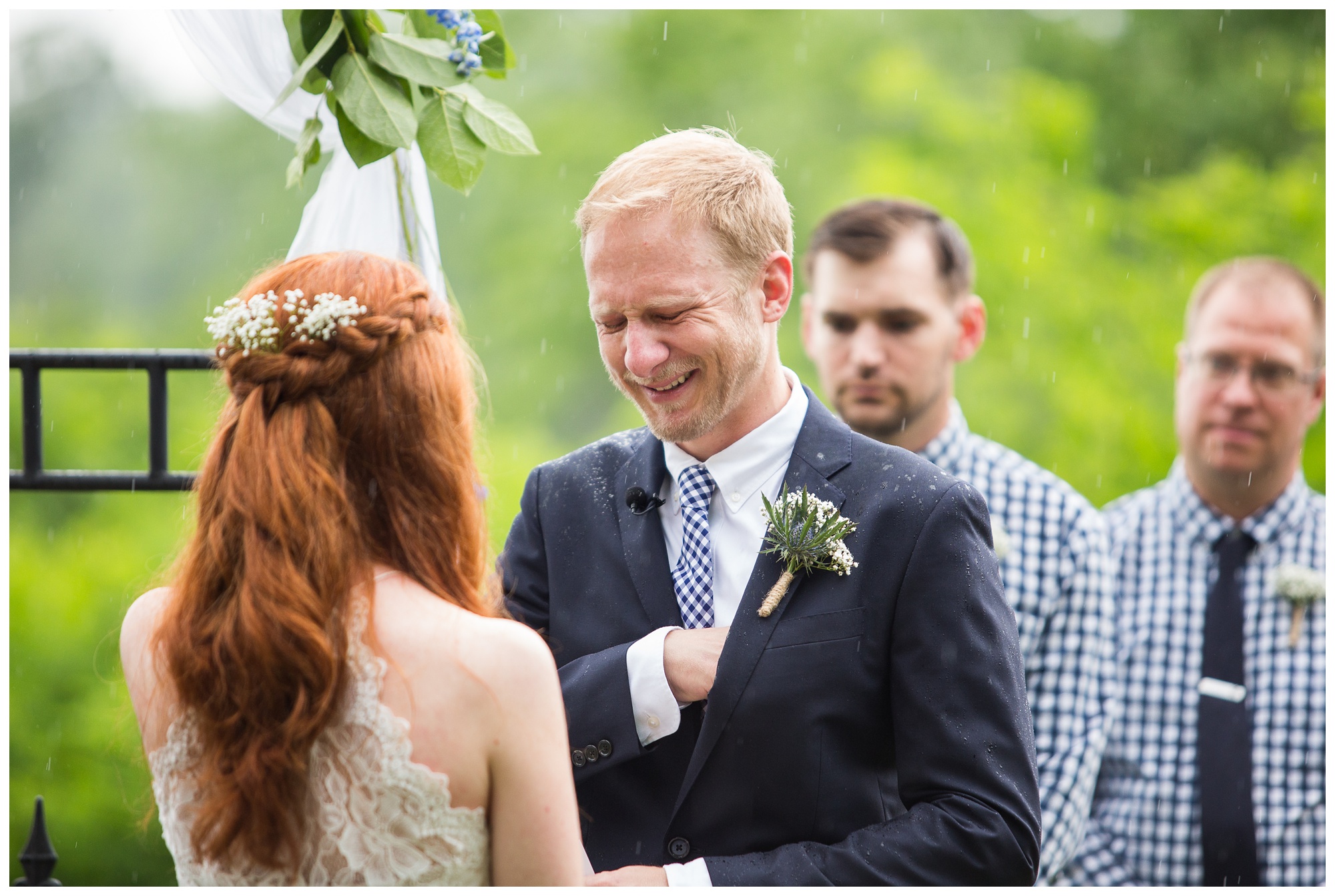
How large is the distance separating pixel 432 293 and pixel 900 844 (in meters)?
1.32

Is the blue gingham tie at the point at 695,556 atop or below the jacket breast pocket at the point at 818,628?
atop

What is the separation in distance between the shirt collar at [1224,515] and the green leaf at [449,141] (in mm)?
2997

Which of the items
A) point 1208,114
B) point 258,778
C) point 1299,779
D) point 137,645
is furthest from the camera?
point 1208,114

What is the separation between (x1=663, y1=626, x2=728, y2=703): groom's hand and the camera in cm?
224

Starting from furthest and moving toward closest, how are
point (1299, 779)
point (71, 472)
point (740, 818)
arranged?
point (1299, 779) → point (71, 472) → point (740, 818)

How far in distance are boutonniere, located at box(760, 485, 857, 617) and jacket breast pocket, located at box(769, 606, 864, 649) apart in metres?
0.05

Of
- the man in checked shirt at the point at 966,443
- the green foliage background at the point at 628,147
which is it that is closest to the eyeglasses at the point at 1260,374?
the man in checked shirt at the point at 966,443

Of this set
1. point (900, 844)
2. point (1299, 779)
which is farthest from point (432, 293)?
point (1299, 779)

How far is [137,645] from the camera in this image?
2.03m

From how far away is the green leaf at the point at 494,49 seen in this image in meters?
2.64

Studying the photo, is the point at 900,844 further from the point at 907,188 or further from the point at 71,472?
the point at 907,188

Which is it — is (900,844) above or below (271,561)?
below

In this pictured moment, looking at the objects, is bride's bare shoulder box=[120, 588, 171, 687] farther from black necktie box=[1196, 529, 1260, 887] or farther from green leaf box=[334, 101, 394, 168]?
black necktie box=[1196, 529, 1260, 887]

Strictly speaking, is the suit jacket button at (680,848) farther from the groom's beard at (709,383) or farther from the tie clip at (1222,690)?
the tie clip at (1222,690)
